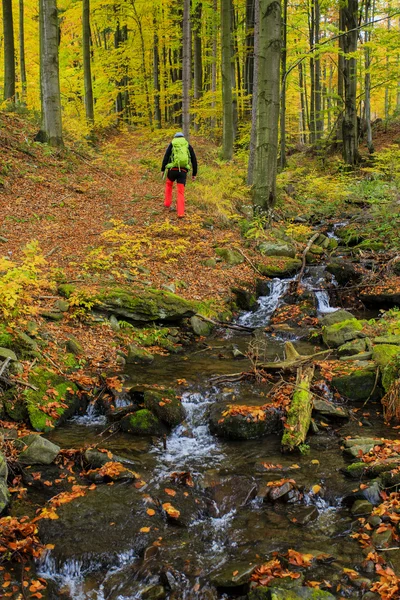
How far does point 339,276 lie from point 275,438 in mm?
6662

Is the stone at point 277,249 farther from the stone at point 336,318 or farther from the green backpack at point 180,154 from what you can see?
the stone at point 336,318

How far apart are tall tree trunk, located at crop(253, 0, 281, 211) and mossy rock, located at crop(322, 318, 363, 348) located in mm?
5838

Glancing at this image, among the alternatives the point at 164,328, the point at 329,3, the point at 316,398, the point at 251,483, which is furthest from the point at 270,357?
the point at 329,3

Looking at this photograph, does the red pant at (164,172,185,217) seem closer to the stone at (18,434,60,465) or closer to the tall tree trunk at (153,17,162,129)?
the stone at (18,434,60,465)

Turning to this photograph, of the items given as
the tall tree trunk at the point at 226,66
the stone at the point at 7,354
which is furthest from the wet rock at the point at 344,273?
the tall tree trunk at the point at 226,66

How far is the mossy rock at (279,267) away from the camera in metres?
11.6

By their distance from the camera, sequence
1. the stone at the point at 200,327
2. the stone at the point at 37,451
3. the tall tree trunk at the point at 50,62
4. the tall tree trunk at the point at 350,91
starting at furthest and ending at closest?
1. the tall tree trunk at the point at 350,91
2. the tall tree trunk at the point at 50,62
3. the stone at the point at 200,327
4. the stone at the point at 37,451

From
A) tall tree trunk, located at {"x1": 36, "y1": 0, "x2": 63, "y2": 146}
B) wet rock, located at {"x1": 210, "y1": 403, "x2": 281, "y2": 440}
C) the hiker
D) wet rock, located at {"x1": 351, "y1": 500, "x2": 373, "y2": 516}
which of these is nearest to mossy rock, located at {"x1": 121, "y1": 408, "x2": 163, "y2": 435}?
wet rock, located at {"x1": 210, "y1": 403, "x2": 281, "y2": 440}

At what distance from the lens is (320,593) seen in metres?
3.39

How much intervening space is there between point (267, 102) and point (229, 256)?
438cm

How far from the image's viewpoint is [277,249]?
40.9 feet

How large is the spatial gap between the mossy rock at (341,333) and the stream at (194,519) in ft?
7.42

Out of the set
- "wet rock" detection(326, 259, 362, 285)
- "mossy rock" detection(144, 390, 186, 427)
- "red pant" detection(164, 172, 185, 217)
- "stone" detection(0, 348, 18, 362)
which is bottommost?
"mossy rock" detection(144, 390, 186, 427)

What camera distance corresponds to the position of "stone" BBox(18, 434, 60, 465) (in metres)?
4.90
